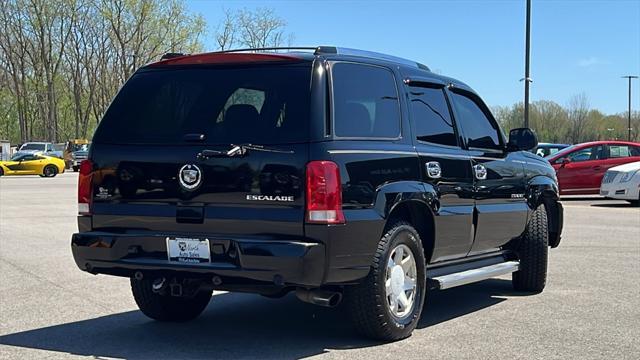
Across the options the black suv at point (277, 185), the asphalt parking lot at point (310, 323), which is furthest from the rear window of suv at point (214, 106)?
the asphalt parking lot at point (310, 323)

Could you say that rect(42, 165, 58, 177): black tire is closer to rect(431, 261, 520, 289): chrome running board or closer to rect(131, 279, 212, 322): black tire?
rect(131, 279, 212, 322): black tire

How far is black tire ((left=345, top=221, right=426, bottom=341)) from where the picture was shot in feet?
17.9

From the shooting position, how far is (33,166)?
4112 cm

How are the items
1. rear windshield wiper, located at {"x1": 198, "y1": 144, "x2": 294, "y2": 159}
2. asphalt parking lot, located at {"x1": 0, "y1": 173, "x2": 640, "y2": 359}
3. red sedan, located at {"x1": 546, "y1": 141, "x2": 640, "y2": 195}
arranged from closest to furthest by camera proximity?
rear windshield wiper, located at {"x1": 198, "y1": 144, "x2": 294, "y2": 159} → asphalt parking lot, located at {"x1": 0, "y1": 173, "x2": 640, "y2": 359} → red sedan, located at {"x1": 546, "y1": 141, "x2": 640, "y2": 195}

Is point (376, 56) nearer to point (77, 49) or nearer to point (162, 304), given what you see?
point (162, 304)

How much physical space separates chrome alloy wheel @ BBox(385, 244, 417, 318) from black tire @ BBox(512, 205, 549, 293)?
231 centimetres

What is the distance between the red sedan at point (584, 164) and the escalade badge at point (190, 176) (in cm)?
1683

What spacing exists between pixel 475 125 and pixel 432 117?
0.92 meters

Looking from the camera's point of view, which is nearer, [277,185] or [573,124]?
[277,185]

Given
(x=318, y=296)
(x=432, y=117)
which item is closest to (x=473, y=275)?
(x=432, y=117)

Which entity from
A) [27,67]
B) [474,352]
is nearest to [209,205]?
[474,352]

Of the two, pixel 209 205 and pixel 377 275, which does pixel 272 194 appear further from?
pixel 377 275

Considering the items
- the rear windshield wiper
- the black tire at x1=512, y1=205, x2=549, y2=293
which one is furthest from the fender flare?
the rear windshield wiper

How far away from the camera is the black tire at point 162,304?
6.44 m
